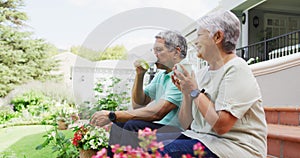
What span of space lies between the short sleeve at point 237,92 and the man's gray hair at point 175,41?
29cm

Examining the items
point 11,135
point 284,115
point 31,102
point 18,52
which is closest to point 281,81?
point 284,115

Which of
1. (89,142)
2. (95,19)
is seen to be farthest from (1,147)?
(95,19)

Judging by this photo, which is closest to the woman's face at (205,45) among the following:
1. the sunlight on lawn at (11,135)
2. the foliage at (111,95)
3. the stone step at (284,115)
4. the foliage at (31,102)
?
the foliage at (111,95)

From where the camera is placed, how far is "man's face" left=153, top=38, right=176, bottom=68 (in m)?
1.18

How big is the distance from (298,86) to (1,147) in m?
3.82

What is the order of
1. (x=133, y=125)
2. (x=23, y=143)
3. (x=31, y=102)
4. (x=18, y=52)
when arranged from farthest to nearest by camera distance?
(x=18, y=52) → (x=31, y=102) → (x=23, y=143) → (x=133, y=125)

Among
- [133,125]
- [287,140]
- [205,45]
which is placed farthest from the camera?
[287,140]

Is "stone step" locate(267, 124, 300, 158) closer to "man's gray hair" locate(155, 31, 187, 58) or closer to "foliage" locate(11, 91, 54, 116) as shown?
"man's gray hair" locate(155, 31, 187, 58)

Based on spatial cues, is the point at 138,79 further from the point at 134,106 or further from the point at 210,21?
the point at 210,21

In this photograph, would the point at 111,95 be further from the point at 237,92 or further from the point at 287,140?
the point at 287,140

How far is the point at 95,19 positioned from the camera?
3.80 ft

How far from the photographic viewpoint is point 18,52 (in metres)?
11.7

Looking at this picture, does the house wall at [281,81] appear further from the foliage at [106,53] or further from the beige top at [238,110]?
the foliage at [106,53]

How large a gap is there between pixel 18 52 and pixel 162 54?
1181 centimetres
